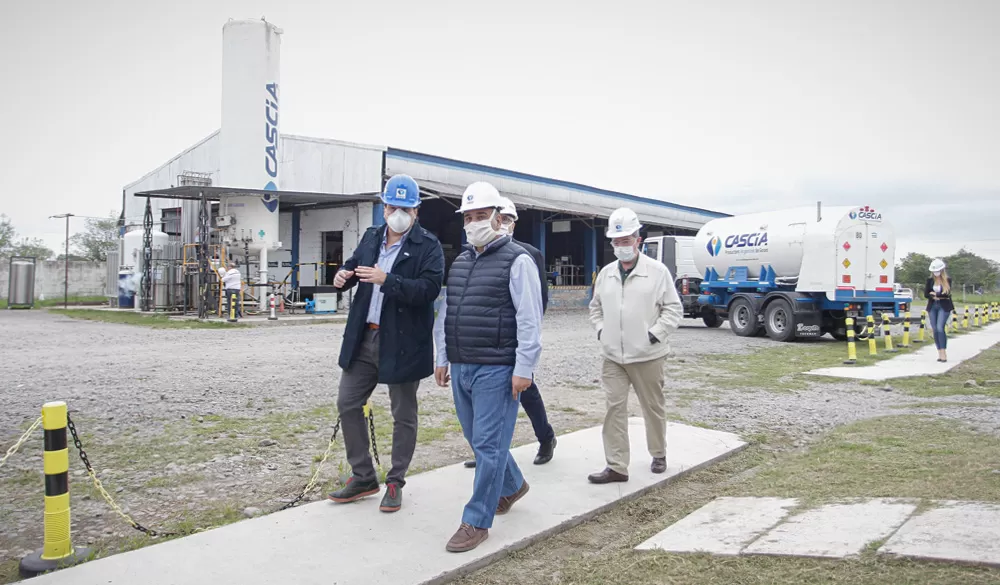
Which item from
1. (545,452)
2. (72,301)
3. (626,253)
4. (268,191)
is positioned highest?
(268,191)

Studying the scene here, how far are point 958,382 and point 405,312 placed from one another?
31.0 ft

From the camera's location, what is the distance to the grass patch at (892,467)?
463 cm

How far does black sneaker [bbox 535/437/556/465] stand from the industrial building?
1856 cm

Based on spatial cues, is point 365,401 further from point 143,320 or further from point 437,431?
point 143,320

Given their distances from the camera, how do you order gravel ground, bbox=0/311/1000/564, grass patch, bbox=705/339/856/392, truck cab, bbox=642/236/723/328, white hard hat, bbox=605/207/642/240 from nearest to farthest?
1. gravel ground, bbox=0/311/1000/564
2. white hard hat, bbox=605/207/642/240
3. grass patch, bbox=705/339/856/392
4. truck cab, bbox=642/236/723/328

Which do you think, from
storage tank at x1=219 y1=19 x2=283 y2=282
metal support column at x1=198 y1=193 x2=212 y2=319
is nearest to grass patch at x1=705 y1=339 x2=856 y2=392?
metal support column at x1=198 y1=193 x2=212 y2=319

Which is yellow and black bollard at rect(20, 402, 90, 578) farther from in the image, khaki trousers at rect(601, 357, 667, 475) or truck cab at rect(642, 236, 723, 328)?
truck cab at rect(642, 236, 723, 328)

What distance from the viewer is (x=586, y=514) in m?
4.52

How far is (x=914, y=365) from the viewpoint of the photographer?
1245 centimetres

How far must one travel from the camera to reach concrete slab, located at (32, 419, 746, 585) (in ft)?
11.6

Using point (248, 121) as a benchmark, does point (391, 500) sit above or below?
below

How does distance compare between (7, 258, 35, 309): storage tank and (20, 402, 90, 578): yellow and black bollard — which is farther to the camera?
(7, 258, 35, 309): storage tank

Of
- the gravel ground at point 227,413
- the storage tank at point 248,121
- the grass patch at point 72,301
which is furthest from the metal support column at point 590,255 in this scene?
the grass patch at point 72,301

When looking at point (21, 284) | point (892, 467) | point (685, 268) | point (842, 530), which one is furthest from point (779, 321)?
point (21, 284)
